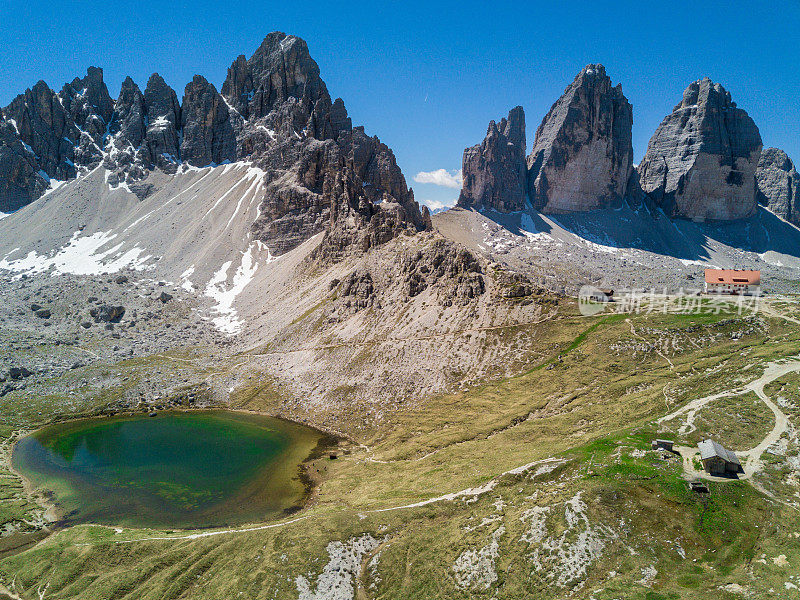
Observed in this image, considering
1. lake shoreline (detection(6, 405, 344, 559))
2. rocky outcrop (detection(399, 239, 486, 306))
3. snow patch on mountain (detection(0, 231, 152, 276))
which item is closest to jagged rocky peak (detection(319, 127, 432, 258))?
rocky outcrop (detection(399, 239, 486, 306))

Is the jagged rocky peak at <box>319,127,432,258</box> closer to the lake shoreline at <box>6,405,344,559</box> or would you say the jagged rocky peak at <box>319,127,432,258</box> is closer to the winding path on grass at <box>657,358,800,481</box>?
the lake shoreline at <box>6,405,344,559</box>

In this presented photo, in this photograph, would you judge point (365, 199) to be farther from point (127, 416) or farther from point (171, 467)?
point (171, 467)

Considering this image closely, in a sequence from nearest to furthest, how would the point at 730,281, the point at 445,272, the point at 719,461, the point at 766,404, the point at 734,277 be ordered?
the point at 719,461 → the point at 766,404 → the point at 730,281 → the point at 734,277 → the point at 445,272

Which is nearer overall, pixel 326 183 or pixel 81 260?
pixel 326 183

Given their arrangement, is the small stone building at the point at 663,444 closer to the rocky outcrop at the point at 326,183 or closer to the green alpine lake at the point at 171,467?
the green alpine lake at the point at 171,467

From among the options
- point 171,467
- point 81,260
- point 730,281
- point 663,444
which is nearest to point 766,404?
point 663,444

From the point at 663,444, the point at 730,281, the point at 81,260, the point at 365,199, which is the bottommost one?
the point at 663,444
